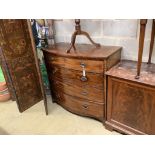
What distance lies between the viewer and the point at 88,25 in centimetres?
203

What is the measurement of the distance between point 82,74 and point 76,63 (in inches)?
5.2

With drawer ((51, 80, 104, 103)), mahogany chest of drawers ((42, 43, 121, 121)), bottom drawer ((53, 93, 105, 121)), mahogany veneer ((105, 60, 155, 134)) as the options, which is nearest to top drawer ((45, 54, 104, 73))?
mahogany chest of drawers ((42, 43, 121, 121))

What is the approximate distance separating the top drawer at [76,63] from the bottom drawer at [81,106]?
41cm

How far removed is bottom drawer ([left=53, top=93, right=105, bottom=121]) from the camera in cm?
188

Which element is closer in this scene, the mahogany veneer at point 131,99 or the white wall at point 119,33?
the mahogany veneer at point 131,99

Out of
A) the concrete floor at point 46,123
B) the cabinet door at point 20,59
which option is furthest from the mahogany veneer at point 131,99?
the cabinet door at point 20,59

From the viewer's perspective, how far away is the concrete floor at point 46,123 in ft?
6.28

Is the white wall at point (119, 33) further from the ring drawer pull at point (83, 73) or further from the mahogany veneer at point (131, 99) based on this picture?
the ring drawer pull at point (83, 73)

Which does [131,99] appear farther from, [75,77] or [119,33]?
[119,33]

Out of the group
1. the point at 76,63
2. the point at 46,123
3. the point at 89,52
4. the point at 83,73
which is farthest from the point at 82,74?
the point at 46,123

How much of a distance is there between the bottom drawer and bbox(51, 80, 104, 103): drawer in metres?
0.06

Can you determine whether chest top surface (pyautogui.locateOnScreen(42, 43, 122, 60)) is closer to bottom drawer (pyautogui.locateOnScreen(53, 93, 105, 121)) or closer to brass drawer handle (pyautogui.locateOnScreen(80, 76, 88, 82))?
brass drawer handle (pyautogui.locateOnScreen(80, 76, 88, 82))
